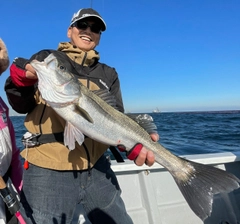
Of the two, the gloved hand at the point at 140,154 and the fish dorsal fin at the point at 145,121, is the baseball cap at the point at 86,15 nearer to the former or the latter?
the fish dorsal fin at the point at 145,121

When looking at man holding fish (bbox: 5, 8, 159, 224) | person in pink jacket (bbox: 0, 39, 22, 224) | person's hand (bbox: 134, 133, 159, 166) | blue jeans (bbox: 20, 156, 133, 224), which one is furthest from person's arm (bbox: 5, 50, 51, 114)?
person's hand (bbox: 134, 133, 159, 166)

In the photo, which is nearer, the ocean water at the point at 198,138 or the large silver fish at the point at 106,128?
the large silver fish at the point at 106,128

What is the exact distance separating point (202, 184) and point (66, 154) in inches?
67.4

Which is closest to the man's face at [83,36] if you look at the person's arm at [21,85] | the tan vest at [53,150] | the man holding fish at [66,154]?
the man holding fish at [66,154]

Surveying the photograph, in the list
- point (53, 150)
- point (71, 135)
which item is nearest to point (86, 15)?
point (71, 135)

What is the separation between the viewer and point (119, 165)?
4.86m

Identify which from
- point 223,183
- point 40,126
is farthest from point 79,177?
point 223,183

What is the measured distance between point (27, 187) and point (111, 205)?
3.40 ft

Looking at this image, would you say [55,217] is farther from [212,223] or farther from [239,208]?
[239,208]

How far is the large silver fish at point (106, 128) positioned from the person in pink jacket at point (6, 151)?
29.5 inches

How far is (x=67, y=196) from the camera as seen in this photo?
8.77 feet

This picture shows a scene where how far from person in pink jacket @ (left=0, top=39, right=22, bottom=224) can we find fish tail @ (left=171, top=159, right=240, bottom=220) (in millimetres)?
2184

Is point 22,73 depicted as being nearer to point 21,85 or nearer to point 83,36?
point 21,85

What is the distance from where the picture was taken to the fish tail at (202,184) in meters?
2.76
